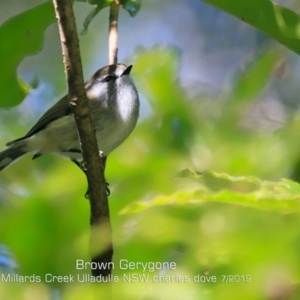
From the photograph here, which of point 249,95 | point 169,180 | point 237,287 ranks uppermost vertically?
point 249,95

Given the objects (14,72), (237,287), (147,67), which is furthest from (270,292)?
(14,72)

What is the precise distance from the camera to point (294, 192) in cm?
59

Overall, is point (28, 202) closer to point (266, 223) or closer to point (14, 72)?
point (266, 223)

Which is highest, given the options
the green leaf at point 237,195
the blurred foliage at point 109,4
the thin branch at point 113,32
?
the thin branch at point 113,32

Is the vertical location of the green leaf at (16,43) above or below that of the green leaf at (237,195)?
above

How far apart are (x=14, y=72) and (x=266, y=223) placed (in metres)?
0.86

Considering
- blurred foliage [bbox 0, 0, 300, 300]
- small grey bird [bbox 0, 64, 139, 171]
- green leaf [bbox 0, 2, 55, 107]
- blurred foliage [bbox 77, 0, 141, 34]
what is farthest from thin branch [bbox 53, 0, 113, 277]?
small grey bird [bbox 0, 64, 139, 171]

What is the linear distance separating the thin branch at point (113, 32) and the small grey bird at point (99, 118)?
1.49ft

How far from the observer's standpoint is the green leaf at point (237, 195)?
0.54m

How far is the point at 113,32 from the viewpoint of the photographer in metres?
1.61

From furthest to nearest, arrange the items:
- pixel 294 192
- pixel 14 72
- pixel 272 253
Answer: pixel 14 72 < pixel 294 192 < pixel 272 253

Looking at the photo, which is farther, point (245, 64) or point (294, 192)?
point (245, 64)

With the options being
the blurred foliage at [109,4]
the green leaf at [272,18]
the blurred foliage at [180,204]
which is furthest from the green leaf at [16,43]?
the green leaf at [272,18]

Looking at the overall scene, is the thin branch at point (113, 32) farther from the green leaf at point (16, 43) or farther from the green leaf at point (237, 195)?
the green leaf at point (237, 195)
